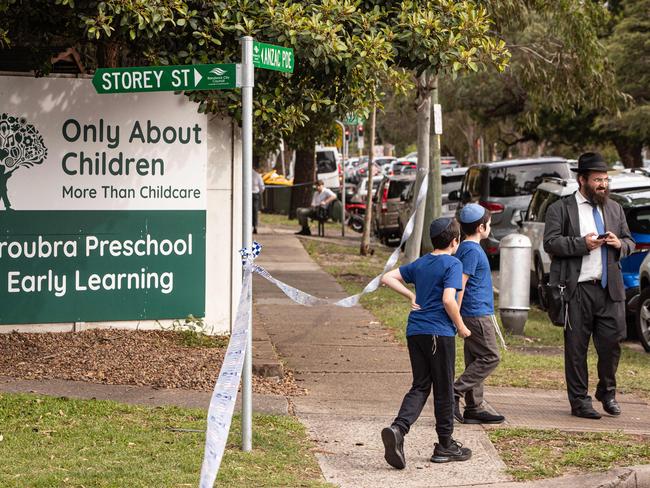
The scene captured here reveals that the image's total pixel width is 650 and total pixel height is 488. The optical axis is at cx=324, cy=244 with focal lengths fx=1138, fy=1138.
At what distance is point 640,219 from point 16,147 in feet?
22.3

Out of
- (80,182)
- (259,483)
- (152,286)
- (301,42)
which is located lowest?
(259,483)

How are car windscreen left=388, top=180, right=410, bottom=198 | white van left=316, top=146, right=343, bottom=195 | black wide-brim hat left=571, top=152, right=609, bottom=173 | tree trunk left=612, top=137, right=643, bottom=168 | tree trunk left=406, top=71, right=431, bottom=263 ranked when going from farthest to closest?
white van left=316, top=146, right=343, bottom=195 < tree trunk left=612, top=137, right=643, bottom=168 < car windscreen left=388, top=180, right=410, bottom=198 < tree trunk left=406, top=71, right=431, bottom=263 < black wide-brim hat left=571, top=152, right=609, bottom=173

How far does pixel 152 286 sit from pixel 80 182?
1.15 metres

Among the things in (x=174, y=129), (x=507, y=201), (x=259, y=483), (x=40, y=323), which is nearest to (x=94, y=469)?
(x=259, y=483)

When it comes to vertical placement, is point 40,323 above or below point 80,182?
below

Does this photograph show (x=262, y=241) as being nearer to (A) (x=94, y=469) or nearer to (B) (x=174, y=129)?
(B) (x=174, y=129)

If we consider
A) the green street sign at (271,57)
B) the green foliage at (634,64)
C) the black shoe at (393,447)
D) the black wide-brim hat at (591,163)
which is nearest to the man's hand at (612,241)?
the black wide-brim hat at (591,163)

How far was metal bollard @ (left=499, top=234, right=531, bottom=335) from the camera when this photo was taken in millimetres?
12234

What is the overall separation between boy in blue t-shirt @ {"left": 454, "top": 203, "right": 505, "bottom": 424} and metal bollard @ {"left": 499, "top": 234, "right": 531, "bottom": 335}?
4.45m

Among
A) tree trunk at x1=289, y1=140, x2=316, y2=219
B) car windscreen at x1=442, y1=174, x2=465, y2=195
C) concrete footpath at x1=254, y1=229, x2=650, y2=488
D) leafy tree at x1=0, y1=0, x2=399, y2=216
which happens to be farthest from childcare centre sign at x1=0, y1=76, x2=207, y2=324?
tree trunk at x1=289, y1=140, x2=316, y2=219

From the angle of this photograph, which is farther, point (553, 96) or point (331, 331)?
point (553, 96)

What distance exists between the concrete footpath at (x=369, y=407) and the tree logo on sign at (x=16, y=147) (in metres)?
2.85

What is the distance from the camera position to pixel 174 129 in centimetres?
1056

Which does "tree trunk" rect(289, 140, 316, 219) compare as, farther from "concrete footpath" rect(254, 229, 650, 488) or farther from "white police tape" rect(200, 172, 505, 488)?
"white police tape" rect(200, 172, 505, 488)
